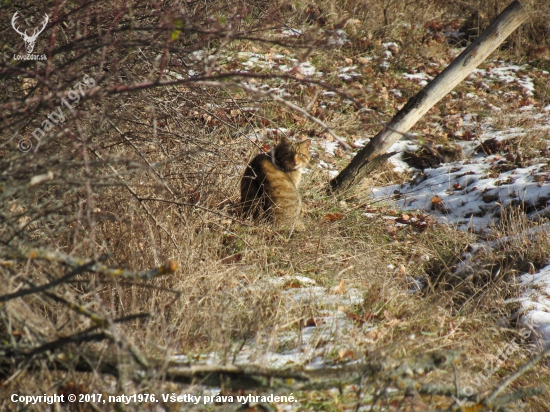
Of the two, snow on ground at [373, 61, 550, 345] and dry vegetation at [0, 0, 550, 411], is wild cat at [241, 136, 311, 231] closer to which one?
dry vegetation at [0, 0, 550, 411]

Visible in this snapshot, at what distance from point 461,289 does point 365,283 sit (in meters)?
0.90

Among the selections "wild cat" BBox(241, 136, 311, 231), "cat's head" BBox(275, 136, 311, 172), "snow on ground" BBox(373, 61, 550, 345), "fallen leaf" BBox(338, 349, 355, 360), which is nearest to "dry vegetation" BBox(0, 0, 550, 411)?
"fallen leaf" BBox(338, 349, 355, 360)

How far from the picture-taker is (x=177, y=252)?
3928 millimetres

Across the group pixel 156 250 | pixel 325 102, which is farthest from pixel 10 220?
pixel 325 102

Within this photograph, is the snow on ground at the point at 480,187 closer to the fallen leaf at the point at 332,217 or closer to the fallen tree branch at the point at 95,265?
the fallen leaf at the point at 332,217

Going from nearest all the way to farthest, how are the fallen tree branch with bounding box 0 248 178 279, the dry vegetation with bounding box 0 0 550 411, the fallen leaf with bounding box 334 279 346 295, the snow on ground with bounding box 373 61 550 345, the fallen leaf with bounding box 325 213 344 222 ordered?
the fallen tree branch with bounding box 0 248 178 279, the dry vegetation with bounding box 0 0 550 411, the fallen leaf with bounding box 334 279 346 295, the fallen leaf with bounding box 325 213 344 222, the snow on ground with bounding box 373 61 550 345

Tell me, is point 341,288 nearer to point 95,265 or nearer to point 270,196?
point 270,196

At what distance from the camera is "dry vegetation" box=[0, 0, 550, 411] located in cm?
227

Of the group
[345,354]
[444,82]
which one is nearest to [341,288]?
[345,354]

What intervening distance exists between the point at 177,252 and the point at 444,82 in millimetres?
3827

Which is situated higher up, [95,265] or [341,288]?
[95,265]

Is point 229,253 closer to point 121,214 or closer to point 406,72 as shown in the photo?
point 121,214

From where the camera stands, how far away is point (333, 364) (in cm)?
293

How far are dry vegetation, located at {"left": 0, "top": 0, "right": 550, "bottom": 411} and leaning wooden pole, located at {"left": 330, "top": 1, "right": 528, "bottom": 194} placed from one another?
1.79 feet
